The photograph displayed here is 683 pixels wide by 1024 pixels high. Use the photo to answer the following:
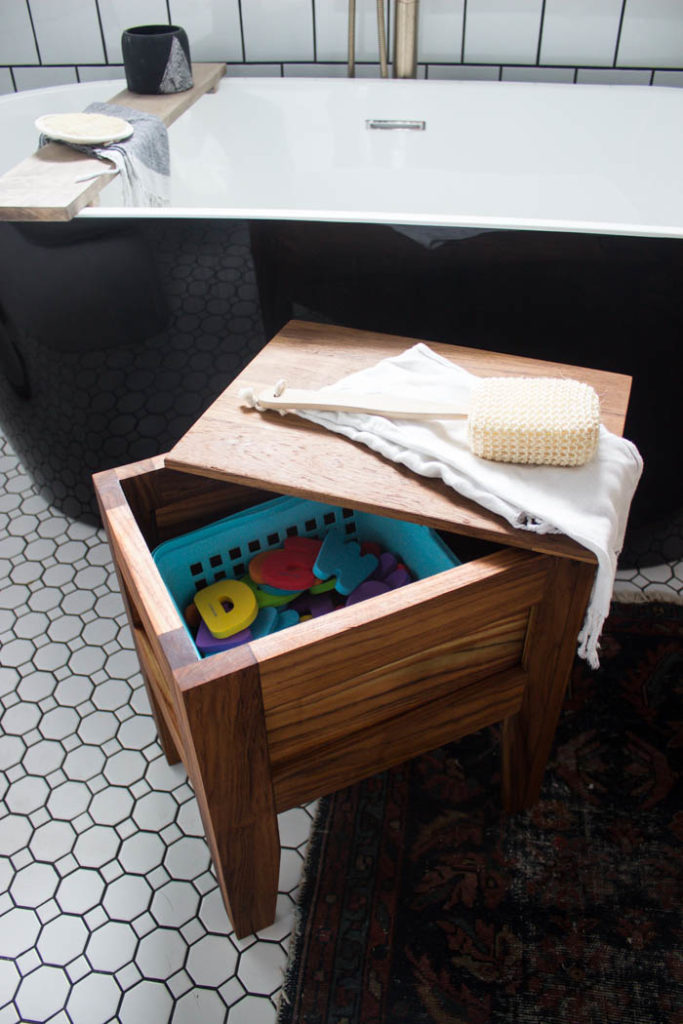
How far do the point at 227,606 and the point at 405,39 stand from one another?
4.98 ft

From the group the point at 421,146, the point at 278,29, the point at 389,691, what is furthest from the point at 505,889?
the point at 278,29

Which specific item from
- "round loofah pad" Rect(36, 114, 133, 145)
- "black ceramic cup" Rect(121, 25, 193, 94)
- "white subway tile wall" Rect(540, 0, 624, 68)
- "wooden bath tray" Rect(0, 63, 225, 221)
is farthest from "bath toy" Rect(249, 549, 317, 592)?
"white subway tile wall" Rect(540, 0, 624, 68)

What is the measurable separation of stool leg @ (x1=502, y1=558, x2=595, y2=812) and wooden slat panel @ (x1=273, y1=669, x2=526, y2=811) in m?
0.03

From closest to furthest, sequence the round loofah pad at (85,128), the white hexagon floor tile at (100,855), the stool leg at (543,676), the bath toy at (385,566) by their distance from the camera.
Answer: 1. the stool leg at (543,676)
2. the white hexagon floor tile at (100,855)
3. the bath toy at (385,566)
4. the round loofah pad at (85,128)

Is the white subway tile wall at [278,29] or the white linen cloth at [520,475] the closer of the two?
the white linen cloth at [520,475]

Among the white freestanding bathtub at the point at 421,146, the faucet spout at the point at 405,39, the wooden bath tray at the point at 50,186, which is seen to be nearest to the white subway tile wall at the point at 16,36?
the white freestanding bathtub at the point at 421,146

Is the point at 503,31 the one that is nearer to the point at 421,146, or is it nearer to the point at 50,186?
the point at 421,146

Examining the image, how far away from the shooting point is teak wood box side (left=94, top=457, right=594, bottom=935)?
0.75 metres

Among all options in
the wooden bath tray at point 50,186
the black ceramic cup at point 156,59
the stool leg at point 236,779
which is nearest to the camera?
the stool leg at point 236,779

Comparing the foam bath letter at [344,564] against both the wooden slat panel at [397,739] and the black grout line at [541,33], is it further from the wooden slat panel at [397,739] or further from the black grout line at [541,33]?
the black grout line at [541,33]

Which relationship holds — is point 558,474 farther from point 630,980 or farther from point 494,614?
point 630,980

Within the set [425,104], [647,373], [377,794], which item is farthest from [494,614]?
[425,104]

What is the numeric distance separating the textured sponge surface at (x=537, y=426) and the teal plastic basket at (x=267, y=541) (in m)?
0.19

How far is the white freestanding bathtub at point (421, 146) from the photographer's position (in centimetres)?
183
